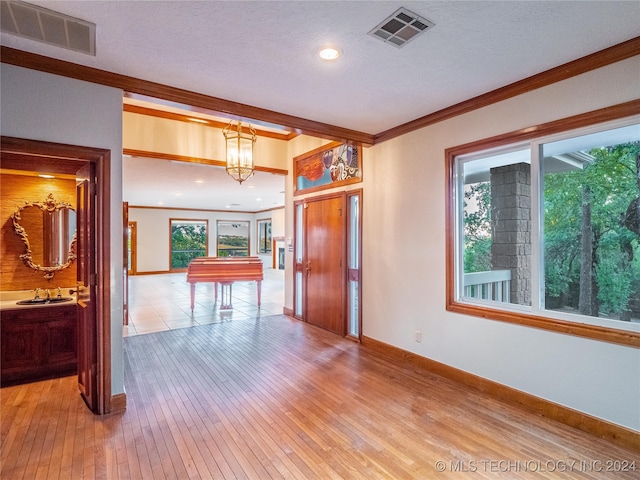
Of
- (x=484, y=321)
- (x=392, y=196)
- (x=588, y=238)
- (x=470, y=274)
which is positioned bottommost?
(x=484, y=321)

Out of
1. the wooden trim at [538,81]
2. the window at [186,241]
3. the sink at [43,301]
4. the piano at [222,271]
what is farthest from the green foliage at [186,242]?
the wooden trim at [538,81]

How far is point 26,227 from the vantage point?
3.72m

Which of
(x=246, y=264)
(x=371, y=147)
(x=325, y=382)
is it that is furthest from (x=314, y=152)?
(x=325, y=382)

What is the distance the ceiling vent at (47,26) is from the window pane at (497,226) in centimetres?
317

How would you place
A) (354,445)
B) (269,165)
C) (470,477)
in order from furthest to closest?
(269,165) < (354,445) < (470,477)

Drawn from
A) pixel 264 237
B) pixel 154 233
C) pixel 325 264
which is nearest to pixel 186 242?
pixel 154 233

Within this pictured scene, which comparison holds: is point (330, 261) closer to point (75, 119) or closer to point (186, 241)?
point (75, 119)

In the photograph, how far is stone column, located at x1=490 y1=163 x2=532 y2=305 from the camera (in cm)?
302

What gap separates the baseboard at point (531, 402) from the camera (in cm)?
232

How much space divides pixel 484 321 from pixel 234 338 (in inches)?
125

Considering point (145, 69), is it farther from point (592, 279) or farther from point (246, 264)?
point (246, 264)

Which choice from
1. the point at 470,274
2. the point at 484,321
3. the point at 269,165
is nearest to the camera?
the point at 484,321

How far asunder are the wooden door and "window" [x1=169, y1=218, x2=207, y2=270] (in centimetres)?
961

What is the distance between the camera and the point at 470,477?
6.53ft
